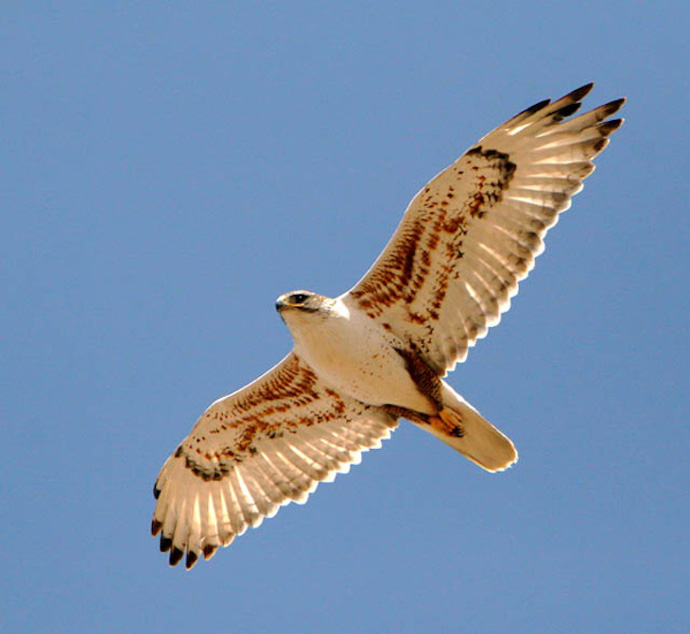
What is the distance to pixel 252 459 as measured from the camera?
1231 centimetres

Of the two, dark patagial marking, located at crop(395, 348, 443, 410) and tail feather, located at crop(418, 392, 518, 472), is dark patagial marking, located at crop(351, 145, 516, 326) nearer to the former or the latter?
dark patagial marking, located at crop(395, 348, 443, 410)

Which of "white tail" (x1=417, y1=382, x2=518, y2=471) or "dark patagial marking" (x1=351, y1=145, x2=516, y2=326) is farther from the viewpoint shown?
"white tail" (x1=417, y1=382, x2=518, y2=471)

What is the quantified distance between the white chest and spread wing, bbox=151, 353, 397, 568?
2.23ft

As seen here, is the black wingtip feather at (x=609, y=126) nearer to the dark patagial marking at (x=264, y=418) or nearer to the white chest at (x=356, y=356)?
the white chest at (x=356, y=356)

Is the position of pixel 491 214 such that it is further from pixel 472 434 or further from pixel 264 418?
pixel 264 418

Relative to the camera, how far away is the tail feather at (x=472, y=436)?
428 inches

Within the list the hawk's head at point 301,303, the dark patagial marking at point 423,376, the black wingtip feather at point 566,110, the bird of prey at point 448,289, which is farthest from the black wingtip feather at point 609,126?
the hawk's head at point 301,303

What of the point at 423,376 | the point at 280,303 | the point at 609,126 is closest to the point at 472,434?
the point at 423,376

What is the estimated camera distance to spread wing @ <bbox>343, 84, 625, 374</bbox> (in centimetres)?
1067

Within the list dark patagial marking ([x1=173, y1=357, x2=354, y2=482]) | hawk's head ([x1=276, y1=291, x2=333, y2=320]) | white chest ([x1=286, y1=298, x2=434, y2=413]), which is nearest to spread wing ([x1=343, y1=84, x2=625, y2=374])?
Result: white chest ([x1=286, y1=298, x2=434, y2=413])

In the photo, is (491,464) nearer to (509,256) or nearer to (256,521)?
(509,256)

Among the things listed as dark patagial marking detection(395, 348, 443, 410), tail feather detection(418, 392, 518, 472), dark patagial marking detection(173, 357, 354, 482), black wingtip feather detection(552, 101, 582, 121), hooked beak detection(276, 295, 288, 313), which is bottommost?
tail feather detection(418, 392, 518, 472)

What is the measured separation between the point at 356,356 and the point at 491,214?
1778mm

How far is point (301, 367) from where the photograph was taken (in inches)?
450
